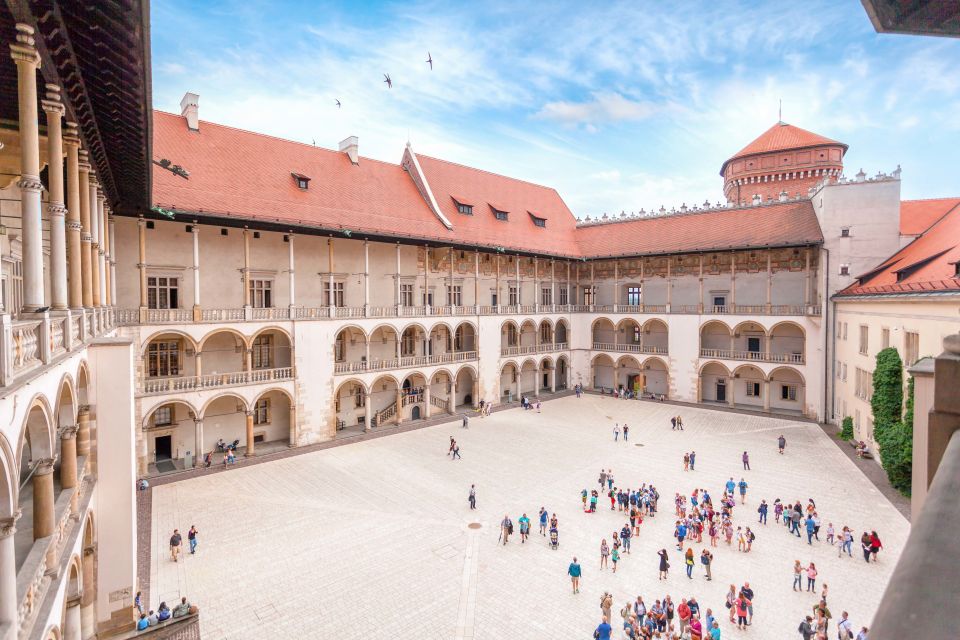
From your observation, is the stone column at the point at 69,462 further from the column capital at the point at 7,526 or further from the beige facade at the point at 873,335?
the beige facade at the point at 873,335

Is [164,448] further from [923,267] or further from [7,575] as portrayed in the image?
[923,267]

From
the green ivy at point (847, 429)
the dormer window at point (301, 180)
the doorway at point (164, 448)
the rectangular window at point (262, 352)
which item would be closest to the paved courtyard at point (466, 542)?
the green ivy at point (847, 429)

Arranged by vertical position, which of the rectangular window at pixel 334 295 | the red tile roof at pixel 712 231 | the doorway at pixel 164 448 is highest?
the red tile roof at pixel 712 231

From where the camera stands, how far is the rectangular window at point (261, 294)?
2492cm

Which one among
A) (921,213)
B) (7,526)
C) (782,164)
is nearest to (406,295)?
(7,526)

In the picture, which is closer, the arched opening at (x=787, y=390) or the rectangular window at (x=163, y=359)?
the rectangular window at (x=163, y=359)

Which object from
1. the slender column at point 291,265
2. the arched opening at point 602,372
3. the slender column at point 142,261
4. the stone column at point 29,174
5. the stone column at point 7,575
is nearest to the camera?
the stone column at point 7,575

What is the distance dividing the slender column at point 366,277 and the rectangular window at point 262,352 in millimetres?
4887

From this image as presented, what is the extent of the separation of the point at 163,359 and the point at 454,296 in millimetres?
16285

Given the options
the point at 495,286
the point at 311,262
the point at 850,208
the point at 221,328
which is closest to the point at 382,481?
the point at 221,328

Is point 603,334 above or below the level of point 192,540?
above

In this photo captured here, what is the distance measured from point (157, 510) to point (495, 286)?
23392 millimetres

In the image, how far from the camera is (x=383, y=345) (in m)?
30.2

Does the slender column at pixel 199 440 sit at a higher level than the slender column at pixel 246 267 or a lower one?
lower
